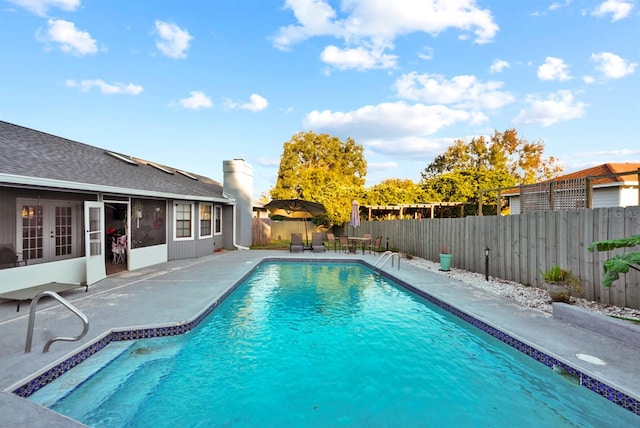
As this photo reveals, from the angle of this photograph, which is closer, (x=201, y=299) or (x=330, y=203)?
(x=201, y=299)

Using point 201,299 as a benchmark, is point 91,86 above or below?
above

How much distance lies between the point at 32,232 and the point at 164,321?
6128 millimetres

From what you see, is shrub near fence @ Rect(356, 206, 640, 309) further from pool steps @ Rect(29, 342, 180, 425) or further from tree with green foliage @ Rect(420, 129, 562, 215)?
tree with green foliage @ Rect(420, 129, 562, 215)

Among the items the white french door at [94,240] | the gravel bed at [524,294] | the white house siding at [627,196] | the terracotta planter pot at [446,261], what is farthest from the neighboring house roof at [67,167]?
the white house siding at [627,196]

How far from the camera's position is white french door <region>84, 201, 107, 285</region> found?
756 centimetres

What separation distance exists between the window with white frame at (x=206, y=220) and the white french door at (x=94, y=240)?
18.2 feet

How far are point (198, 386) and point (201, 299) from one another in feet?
9.38

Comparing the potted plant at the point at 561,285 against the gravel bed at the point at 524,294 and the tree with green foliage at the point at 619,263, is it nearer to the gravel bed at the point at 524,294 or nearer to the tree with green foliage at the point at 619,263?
the gravel bed at the point at 524,294

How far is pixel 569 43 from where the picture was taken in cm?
1244

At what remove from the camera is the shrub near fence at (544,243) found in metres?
5.46

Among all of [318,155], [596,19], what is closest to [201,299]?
[596,19]

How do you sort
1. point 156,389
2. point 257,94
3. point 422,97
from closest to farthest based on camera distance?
point 156,389
point 422,97
point 257,94

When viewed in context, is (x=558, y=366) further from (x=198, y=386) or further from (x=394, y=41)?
(x=394, y=41)

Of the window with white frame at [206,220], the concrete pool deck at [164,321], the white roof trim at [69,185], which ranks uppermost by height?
the white roof trim at [69,185]
